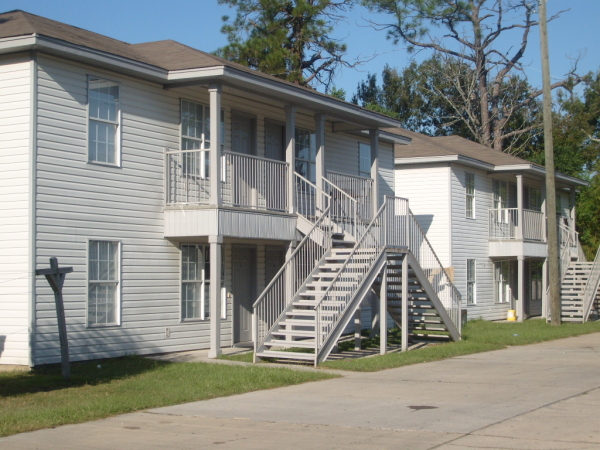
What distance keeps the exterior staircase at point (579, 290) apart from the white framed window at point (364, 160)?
9.26 meters

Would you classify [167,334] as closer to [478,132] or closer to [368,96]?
[478,132]

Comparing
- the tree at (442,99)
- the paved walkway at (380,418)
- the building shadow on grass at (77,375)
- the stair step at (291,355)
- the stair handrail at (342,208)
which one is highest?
the tree at (442,99)

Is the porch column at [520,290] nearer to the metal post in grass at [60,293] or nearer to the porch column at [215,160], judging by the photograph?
the porch column at [215,160]

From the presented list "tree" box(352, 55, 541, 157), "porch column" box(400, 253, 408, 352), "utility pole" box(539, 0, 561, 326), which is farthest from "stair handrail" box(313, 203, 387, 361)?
"tree" box(352, 55, 541, 157)

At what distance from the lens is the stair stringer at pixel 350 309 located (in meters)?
15.7

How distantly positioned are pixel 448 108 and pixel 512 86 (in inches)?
207

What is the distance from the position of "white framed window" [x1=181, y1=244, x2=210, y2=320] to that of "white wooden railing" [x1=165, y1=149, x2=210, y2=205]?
110 centimetres

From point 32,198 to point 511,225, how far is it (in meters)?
22.2

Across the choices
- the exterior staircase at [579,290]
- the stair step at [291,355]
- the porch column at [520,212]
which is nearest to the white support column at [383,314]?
the stair step at [291,355]

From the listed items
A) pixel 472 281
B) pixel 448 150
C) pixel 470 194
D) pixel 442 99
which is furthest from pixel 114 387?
pixel 442 99

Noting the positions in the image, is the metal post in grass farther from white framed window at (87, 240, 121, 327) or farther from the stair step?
the stair step

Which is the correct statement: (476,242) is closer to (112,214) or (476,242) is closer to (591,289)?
(591,289)

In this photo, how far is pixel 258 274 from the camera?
20.4 metres

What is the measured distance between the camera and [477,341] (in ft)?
67.9
